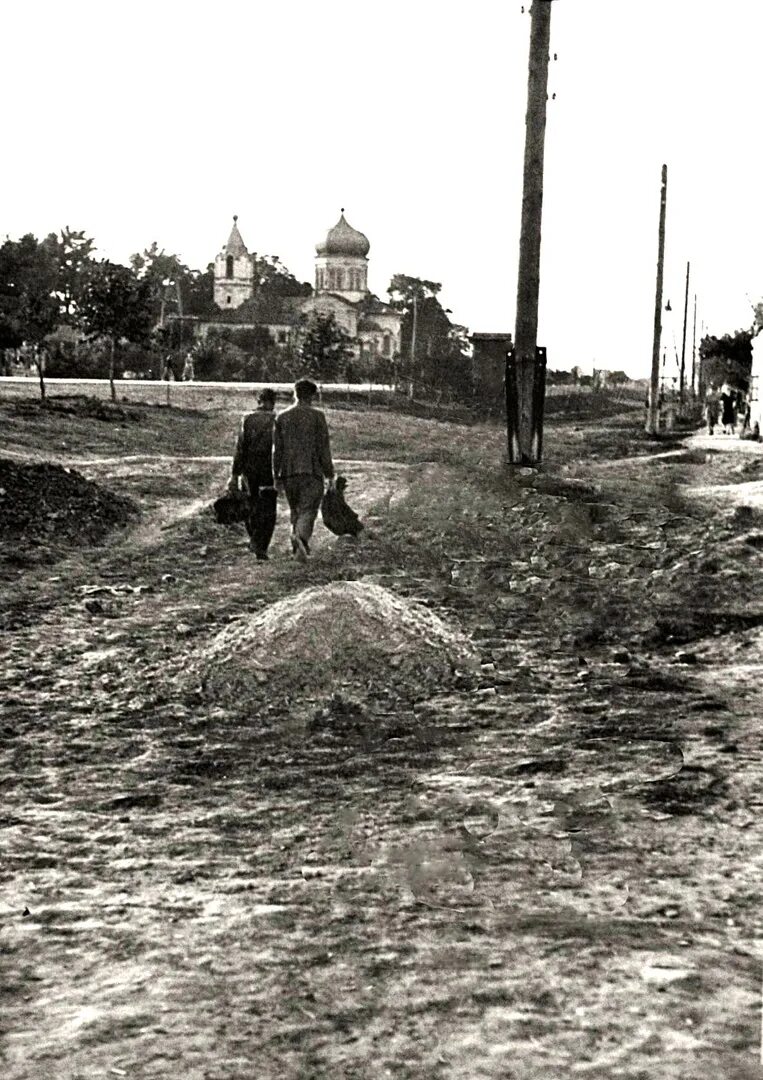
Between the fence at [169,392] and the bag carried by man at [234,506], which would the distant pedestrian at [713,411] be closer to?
the fence at [169,392]

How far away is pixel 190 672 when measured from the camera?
23.7ft

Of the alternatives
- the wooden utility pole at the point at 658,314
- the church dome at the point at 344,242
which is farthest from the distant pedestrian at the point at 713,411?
the church dome at the point at 344,242

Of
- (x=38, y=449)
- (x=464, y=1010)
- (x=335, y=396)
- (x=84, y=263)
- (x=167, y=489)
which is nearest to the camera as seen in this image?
(x=464, y=1010)

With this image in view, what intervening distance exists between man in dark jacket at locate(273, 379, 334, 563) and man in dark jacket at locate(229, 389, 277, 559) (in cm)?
25

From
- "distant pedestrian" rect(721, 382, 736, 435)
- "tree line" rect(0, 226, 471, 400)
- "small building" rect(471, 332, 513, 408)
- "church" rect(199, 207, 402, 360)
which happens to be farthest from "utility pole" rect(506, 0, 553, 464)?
"church" rect(199, 207, 402, 360)

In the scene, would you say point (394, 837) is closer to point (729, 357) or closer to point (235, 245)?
point (729, 357)

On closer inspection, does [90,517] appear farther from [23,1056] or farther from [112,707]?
[23,1056]

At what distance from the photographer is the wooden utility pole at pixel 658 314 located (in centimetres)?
3067

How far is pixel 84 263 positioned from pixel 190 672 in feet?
252

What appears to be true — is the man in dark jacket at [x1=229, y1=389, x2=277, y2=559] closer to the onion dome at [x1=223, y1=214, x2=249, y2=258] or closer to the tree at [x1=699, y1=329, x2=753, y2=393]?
the tree at [x1=699, y1=329, x2=753, y2=393]

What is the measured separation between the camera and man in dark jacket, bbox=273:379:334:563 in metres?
9.66

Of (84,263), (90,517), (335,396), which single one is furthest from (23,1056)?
(84,263)

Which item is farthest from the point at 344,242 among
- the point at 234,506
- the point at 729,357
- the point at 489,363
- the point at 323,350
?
the point at 234,506

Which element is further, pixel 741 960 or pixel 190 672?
pixel 190 672
